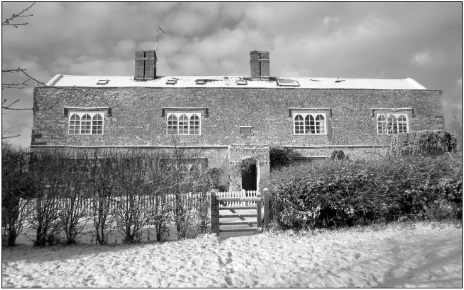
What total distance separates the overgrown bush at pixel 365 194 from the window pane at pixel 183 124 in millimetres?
13740

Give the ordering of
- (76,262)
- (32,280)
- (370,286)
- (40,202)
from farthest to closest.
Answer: (40,202), (76,262), (32,280), (370,286)

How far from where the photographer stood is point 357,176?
850 cm

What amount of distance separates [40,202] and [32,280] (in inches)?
108

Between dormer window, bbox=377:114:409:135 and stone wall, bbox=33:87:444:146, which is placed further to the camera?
dormer window, bbox=377:114:409:135

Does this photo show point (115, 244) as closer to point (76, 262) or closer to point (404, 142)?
point (76, 262)

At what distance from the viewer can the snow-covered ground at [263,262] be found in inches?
212

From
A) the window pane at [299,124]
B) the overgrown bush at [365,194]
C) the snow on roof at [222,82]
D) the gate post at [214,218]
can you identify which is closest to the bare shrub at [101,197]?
the gate post at [214,218]

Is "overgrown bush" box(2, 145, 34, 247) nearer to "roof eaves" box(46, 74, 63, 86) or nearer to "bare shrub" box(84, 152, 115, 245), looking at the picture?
"bare shrub" box(84, 152, 115, 245)

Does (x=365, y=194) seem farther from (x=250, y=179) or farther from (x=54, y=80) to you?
(x=54, y=80)

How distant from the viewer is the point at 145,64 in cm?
2484

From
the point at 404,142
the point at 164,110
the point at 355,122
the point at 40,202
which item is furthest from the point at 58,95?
the point at 404,142

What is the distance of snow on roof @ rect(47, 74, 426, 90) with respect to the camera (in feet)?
76.9

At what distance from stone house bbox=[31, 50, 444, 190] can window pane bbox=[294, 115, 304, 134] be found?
0.07 m

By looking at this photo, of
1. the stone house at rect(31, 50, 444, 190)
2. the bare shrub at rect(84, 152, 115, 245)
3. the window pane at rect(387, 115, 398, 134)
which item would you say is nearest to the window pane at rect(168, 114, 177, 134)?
the stone house at rect(31, 50, 444, 190)
